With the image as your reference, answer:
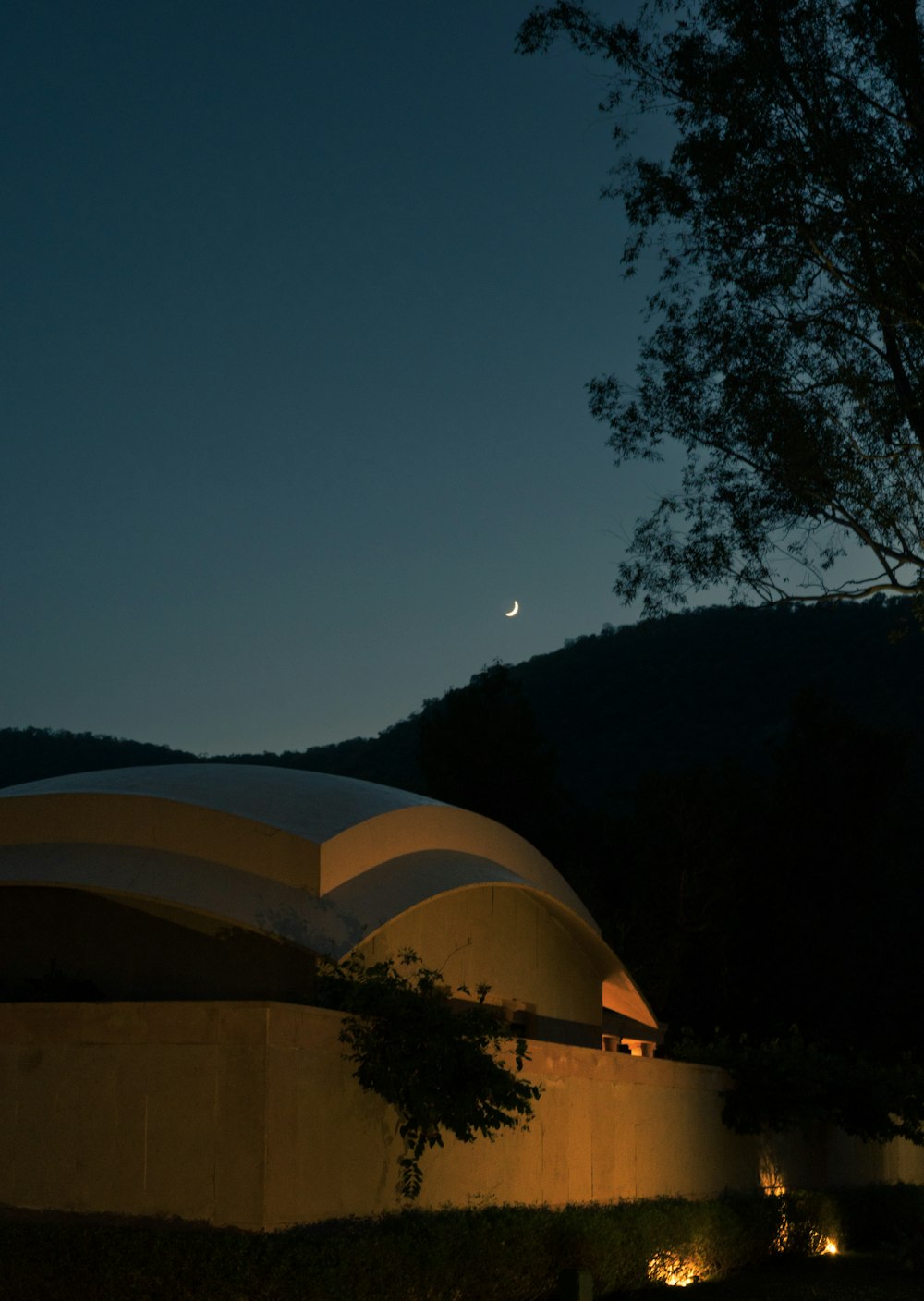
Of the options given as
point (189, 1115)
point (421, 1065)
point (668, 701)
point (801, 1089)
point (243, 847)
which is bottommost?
point (801, 1089)

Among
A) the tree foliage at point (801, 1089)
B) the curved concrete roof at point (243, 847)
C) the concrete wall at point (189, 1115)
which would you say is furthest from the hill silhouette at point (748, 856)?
the concrete wall at point (189, 1115)

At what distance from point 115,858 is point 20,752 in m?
37.1

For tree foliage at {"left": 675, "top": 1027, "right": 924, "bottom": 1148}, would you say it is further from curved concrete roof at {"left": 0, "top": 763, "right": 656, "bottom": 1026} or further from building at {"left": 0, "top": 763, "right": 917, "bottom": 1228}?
curved concrete roof at {"left": 0, "top": 763, "right": 656, "bottom": 1026}

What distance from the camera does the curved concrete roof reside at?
12914 millimetres

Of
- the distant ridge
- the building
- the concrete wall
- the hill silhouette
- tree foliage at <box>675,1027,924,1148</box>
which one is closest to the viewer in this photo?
the concrete wall

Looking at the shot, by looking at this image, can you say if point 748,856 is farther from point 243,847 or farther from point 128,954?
point 128,954

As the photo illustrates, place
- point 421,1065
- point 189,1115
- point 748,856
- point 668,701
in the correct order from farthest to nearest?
point 668,701 < point 748,856 < point 421,1065 < point 189,1115

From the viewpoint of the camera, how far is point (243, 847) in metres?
13.4

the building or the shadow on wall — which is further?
the shadow on wall

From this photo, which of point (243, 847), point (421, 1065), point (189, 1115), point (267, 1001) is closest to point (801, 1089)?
point (243, 847)

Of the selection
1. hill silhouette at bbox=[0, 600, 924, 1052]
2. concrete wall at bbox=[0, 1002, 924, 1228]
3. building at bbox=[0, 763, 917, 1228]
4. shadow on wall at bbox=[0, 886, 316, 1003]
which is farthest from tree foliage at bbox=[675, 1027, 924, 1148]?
hill silhouette at bbox=[0, 600, 924, 1052]

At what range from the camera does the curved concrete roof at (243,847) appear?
1291 cm

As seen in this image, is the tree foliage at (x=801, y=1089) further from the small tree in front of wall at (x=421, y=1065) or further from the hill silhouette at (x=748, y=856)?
the hill silhouette at (x=748, y=856)

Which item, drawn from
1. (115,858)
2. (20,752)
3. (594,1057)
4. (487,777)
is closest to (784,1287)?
(594,1057)
